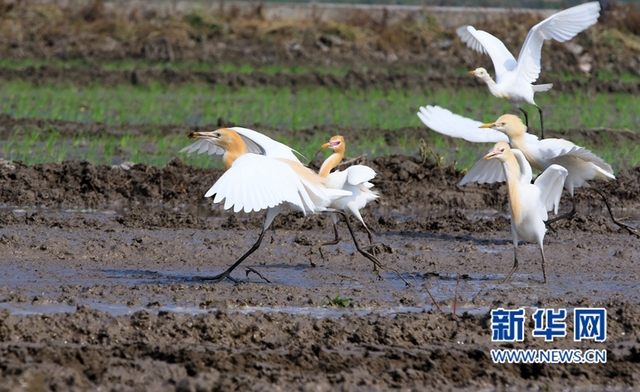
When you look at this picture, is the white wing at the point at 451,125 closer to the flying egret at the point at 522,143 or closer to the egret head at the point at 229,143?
the flying egret at the point at 522,143

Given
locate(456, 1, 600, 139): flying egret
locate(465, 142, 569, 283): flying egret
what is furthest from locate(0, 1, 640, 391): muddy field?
locate(456, 1, 600, 139): flying egret

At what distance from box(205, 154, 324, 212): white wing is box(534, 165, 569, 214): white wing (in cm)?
175

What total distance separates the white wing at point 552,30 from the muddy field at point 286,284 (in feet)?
4.45

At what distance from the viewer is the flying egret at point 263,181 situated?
607cm

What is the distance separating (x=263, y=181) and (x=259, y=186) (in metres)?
0.08

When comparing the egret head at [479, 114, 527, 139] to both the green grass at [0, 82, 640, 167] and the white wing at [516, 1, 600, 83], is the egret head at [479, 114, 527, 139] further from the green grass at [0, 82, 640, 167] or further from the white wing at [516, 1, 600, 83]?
the green grass at [0, 82, 640, 167]

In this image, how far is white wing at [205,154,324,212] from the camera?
602 centimetres

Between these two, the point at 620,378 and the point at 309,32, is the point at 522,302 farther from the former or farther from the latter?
the point at 309,32

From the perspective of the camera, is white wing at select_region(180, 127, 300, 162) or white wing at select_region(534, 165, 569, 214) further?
white wing at select_region(180, 127, 300, 162)

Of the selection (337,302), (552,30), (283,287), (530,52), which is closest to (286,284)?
(283,287)

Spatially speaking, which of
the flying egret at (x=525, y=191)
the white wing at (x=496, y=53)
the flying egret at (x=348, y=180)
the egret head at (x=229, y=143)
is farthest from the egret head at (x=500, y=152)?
the white wing at (x=496, y=53)

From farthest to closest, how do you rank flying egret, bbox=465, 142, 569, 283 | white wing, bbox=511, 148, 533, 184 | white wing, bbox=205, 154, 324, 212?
white wing, bbox=511, 148, 533, 184 < flying egret, bbox=465, 142, 569, 283 < white wing, bbox=205, 154, 324, 212

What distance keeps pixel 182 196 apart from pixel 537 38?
4091 mm

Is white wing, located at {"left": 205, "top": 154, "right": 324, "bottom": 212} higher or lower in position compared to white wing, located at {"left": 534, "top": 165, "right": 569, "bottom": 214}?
lower
